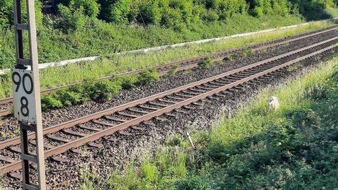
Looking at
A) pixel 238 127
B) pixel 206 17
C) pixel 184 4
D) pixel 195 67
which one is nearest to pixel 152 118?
pixel 238 127

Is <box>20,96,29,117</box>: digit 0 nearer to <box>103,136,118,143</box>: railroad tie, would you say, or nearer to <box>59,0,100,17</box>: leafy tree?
<box>103,136,118,143</box>: railroad tie

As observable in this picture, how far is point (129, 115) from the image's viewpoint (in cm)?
1067

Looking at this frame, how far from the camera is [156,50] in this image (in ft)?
71.6

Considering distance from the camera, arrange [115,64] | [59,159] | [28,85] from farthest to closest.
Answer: [115,64] → [59,159] → [28,85]

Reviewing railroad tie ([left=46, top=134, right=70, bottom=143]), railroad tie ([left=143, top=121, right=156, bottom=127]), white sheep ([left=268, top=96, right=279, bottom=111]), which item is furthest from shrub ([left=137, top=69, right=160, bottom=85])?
railroad tie ([left=46, top=134, right=70, bottom=143])

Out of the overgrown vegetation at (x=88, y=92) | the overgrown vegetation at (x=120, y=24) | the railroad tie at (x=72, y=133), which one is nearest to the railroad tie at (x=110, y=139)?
the railroad tie at (x=72, y=133)

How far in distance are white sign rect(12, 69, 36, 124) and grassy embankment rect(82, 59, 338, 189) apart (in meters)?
2.52

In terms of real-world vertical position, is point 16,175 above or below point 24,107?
below

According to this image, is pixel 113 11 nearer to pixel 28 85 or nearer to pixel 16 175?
pixel 16 175

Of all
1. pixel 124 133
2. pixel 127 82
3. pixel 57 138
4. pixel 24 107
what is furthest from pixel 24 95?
pixel 127 82

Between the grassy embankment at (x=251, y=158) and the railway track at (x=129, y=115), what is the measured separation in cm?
127

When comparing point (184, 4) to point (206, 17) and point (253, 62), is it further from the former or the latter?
point (253, 62)

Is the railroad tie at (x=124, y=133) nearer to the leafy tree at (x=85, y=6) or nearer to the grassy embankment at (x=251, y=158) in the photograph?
the grassy embankment at (x=251, y=158)

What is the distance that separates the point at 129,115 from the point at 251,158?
4.31 m
